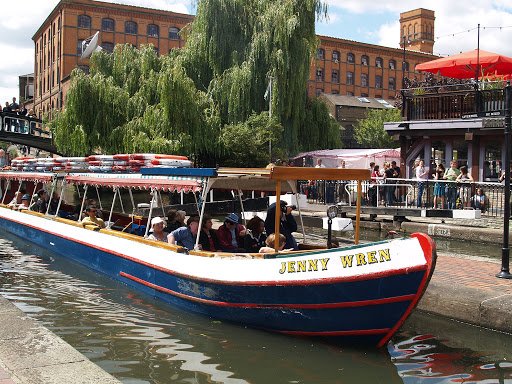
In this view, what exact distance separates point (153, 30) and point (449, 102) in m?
54.9

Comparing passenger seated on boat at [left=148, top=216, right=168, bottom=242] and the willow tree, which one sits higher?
the willow tree

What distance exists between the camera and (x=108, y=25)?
71.2 metres

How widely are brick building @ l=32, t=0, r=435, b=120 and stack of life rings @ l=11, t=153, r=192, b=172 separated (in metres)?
44.4

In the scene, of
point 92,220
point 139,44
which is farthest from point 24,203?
point 139,44

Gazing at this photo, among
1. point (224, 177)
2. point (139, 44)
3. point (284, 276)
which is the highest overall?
point (139, 44)

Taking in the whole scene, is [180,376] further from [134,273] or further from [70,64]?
[70,64]

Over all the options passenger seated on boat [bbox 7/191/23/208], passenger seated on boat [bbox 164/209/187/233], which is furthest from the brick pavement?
passenger seated on boat [bbox 7/191/23/208]

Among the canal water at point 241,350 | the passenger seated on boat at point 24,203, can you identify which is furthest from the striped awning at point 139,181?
the passenger seated on boat at point 24,203

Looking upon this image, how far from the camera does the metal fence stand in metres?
19.5

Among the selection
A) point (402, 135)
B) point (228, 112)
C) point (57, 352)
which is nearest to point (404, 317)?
point (57, 352)

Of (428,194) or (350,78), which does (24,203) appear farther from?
(350,78)

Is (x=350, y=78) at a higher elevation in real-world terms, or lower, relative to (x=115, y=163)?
higher

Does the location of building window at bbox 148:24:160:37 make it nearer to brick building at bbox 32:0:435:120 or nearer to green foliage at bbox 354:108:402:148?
brick building at bbox 32:0:435:120

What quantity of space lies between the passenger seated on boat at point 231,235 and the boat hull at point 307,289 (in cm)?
113
